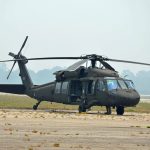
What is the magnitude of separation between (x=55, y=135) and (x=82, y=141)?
231 cm

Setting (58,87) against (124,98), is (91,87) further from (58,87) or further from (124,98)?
(58,87)

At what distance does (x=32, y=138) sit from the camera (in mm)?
17500

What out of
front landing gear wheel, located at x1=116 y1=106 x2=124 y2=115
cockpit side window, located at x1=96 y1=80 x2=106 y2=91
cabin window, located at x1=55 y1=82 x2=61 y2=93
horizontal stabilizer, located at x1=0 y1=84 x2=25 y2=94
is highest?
cockpit side window, located at x1=96 y1=80 x2=106 y2=91

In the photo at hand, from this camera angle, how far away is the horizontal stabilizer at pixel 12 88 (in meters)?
49.9

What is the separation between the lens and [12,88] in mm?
49875

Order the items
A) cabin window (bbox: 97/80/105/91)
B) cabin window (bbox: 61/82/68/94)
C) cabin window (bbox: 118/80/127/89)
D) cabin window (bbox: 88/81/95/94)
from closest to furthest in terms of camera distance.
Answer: cabin window (bbox: 118/80/127/89) < cabin window (bbox: 97/80/105/91) < cabin window (bbox: 88/81/95/94) < cabin window (bbox: 61/82/68/94)

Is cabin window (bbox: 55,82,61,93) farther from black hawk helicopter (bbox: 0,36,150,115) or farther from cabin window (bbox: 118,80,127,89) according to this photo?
cabin window (bbox: 118,80,127,89)

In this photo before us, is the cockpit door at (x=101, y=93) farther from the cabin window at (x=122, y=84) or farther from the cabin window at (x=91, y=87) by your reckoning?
the cabin window at (x=122, y=84)

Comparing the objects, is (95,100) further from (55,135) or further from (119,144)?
(119,144)

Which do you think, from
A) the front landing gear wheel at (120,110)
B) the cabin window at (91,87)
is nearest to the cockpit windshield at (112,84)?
the cabin window at (91,87)

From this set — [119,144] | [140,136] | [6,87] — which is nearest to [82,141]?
[119,144]

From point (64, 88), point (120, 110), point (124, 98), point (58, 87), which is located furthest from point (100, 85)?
point (58, 87)

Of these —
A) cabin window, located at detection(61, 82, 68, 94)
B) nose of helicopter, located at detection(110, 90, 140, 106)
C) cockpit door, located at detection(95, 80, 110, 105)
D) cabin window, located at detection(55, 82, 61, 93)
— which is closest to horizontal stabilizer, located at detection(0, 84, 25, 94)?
cabin window, located at detection(55, 82, 61, 93)

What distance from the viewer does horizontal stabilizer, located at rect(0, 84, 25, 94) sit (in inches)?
1964
